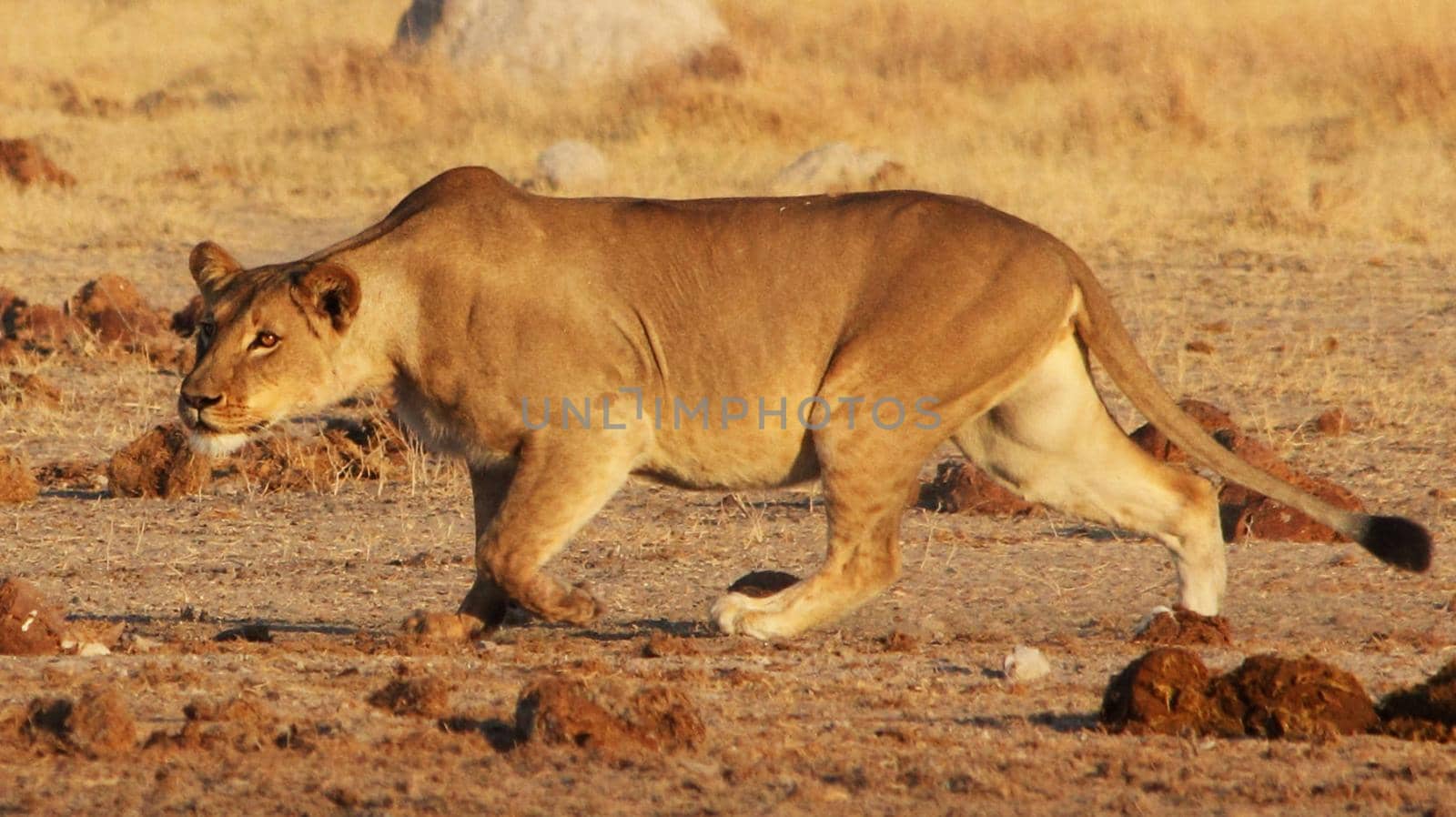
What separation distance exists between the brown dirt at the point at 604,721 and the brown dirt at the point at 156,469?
488 centimetres

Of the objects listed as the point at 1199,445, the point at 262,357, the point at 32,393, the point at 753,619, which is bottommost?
the point at 32,393

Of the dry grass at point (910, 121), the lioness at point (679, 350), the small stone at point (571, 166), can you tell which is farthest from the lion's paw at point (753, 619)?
the small stone at point (571, 166)

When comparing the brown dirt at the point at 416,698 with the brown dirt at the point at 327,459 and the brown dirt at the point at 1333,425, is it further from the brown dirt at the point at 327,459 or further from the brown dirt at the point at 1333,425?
the brown dirt at the point at 1333,425

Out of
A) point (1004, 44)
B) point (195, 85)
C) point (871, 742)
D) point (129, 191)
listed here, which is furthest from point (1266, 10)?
point (871, 742)

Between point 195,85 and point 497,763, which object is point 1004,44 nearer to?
point 195,85

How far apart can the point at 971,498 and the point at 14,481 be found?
389 cm

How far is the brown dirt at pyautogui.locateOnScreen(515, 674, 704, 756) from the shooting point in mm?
4574

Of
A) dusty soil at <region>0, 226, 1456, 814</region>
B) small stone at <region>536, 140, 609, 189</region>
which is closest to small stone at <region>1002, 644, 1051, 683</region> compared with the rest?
dusty soil at <region>0, 226, 1456, 814</region>

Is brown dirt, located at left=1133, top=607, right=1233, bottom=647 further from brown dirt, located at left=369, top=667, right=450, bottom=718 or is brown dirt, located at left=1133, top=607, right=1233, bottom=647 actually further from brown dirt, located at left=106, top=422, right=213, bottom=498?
brown dirt, located at left=106, top=422, right=213, bottom=498

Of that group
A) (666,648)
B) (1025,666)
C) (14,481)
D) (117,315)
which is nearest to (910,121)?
(117,315)

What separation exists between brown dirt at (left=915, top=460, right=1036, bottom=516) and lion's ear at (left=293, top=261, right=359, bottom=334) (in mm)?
3379

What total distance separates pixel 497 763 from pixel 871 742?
806 mm

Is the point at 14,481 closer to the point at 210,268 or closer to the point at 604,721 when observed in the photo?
the point at 210,268

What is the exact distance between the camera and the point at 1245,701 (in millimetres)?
4836
